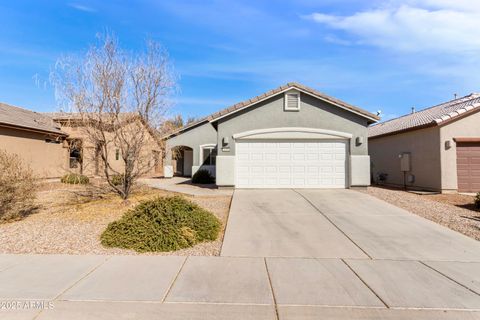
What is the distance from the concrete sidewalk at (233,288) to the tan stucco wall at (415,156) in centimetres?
1102

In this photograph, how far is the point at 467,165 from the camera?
14.5m

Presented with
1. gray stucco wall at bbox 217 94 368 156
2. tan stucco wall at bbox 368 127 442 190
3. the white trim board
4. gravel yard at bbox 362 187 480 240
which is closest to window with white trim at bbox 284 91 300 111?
gray stucco wall at bbox 217 94 368 156

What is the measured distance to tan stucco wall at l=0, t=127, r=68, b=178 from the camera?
1719cm

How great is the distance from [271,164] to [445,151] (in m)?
8.06

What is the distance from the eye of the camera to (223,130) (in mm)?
14781

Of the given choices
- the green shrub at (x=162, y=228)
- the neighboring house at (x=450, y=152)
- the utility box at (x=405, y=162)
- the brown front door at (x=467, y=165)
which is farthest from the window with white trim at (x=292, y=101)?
the green shrub at (x=162, y=228)

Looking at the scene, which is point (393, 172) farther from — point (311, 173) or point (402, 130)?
point (311, 173)

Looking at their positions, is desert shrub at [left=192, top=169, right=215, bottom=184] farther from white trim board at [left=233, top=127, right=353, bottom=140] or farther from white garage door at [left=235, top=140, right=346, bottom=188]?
white trim board at [left=233, top=127, right=353, bottom=140]

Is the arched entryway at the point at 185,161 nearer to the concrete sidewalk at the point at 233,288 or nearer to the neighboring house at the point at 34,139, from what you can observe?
the neighboring house at the point at 34,139

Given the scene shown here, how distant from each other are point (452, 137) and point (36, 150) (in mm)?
22805

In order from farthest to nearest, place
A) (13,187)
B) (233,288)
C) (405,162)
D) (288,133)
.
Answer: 1. (405,162)
2. (288,133)
3. (13,187)
4. (233,288)

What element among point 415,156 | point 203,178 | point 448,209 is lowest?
point 448,209

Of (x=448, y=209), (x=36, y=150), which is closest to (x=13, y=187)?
(x=36, y=150)

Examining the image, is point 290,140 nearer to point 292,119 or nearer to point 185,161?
point 292,119
